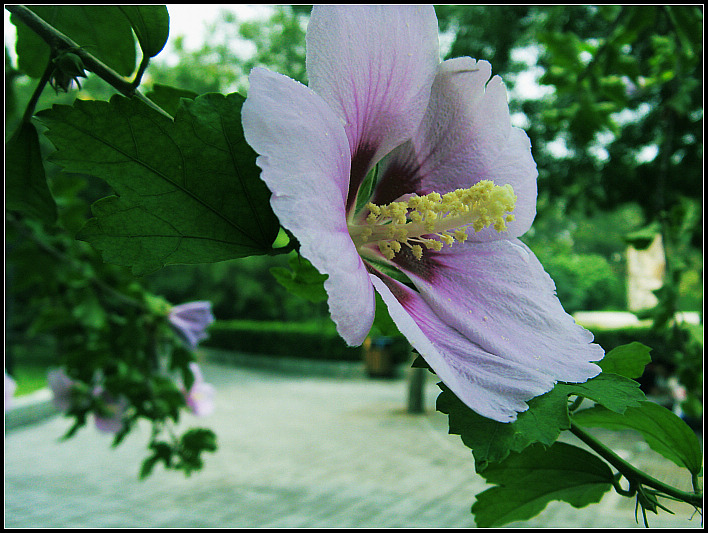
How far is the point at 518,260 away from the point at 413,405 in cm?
1017

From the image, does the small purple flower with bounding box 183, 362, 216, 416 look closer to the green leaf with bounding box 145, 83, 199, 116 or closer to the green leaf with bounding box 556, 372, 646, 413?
the green leaf with bounding box 145, 83, 199, 116

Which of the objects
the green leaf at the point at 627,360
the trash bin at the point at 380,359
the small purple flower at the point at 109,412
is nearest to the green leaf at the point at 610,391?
the green leaf at the point at 627,360

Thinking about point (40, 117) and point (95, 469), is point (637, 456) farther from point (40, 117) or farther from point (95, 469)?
point (40, 117)

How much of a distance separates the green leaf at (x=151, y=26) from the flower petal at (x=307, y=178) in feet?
1.00

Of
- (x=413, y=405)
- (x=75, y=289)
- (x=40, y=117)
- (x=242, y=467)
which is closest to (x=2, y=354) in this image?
(x=40, y=117)

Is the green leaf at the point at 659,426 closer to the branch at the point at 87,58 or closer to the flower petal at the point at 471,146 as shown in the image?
the flower petal at the point at 471,146

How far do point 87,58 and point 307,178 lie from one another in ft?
0.95

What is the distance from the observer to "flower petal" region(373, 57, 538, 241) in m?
0.57

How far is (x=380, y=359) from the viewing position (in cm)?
1469

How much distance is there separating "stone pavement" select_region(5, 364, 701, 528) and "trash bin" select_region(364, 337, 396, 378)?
13.1 ft

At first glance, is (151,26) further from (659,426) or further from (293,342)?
(293,342)

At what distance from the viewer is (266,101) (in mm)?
404

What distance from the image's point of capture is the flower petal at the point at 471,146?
0.57 meters

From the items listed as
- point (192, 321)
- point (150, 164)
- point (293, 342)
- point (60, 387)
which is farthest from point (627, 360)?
point (293, 342)
